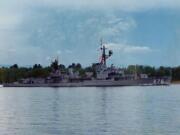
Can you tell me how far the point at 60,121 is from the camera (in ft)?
186

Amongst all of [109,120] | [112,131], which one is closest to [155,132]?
[112,131]

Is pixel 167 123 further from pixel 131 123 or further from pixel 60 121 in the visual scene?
pixel 60 121

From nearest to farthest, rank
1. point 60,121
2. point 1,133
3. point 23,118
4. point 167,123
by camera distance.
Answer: point 1,133, point 167,123, point 60,121, point 23,118

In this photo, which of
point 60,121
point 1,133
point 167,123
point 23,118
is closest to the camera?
point 1,133

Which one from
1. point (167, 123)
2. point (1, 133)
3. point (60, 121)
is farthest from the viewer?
point (60, 121)

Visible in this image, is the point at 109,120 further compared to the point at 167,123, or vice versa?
the point at 109,120

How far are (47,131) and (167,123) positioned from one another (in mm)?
11376

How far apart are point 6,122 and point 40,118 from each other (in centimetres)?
540

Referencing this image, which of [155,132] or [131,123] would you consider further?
[131,123]

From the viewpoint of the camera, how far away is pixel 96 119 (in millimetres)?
58094

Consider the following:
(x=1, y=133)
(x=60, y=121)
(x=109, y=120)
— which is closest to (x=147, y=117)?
(x=109, y=120)

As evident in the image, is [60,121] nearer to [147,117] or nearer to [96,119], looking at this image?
[96,119]

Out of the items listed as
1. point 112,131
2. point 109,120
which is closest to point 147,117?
point 109,120

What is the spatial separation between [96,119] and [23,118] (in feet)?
24.9
